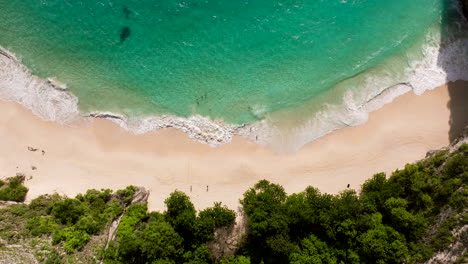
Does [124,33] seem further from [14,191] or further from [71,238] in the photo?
[71,238]

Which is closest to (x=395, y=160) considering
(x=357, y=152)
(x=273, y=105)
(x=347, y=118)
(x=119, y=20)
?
(x=357, y=152)

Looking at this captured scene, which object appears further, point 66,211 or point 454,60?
point 454,60

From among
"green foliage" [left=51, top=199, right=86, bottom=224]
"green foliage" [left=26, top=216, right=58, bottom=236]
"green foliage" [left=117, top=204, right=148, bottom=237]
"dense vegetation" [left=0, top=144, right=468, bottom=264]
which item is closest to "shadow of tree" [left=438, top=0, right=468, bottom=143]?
"dense vegetation" [left=0, top=144, right=468, bottom=264]

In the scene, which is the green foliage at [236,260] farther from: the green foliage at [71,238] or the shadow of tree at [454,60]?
the shadow of tree at [454,60]

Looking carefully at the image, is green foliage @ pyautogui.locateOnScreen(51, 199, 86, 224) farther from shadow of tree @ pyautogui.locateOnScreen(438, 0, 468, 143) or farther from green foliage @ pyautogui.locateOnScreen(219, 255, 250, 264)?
shadow of tree @ pyautogui.locateOnScreen(438, 0, 468, 143)

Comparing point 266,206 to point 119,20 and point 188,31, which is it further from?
point 119,20

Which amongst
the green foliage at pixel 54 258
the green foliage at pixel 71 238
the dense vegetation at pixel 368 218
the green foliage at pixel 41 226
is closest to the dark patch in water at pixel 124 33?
the green foliage at pixel 41 226

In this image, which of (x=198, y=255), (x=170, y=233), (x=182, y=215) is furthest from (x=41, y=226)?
(x=198, y=255)
